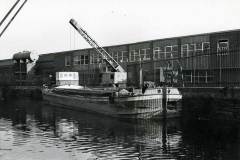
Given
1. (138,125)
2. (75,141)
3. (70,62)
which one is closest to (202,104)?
(138,125)

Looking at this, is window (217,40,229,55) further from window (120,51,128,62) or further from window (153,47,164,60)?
window (120,51,128,62)

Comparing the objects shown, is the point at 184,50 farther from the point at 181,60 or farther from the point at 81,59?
the point at 81,59

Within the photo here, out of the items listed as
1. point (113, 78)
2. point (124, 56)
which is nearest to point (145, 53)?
point (124, 56)

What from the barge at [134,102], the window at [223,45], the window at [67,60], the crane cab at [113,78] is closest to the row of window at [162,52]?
the window at [223,45]

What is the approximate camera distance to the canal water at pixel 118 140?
19.0 metres

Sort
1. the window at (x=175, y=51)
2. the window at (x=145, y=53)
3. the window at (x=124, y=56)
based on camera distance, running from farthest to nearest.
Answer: the window at (x=124, y=56) → the window at (x=145, y=53) → the window at (x=175, y=51)

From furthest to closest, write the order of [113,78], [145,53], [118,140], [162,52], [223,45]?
1. [145,53]
2. [162,52]
3. [223,45]
4. [113,78]
5. [118,140]

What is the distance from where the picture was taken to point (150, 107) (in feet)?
A: 110

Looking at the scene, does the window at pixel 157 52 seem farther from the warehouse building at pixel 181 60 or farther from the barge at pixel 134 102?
the barge at pixel 134 102

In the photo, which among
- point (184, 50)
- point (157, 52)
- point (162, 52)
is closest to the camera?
point (184, 50)

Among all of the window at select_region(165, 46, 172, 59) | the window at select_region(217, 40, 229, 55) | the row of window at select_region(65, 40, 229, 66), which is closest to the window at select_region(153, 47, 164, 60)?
the row of window at select_region(65, 40, 229, 66)

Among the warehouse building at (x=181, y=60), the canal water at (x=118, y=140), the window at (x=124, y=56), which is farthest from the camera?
the window at (x=124, y=56)

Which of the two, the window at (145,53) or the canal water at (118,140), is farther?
the window at (145,53)

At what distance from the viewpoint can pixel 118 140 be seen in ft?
75.9
